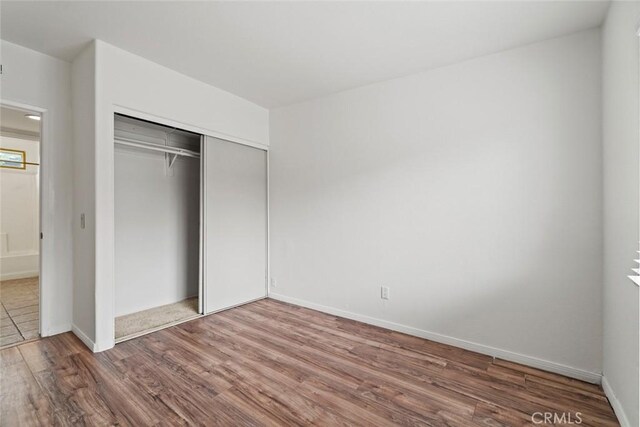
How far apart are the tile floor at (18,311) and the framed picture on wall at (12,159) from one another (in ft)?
6.60

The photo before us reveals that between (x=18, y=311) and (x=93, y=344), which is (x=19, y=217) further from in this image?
(x=93, y=344)

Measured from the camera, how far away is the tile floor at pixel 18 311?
2770 millimetres

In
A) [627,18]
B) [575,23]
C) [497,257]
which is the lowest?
[497,257]

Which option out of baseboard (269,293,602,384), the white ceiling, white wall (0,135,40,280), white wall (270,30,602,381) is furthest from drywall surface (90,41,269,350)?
white wall (0,135,40,280)

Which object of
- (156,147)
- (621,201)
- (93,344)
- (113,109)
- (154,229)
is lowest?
(93,344)

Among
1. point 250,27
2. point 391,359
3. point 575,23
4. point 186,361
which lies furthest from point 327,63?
point 186,361

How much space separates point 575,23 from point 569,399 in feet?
8.39

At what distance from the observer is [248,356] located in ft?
8.03

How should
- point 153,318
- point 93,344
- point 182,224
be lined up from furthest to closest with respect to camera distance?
point 182,224 → point 153,318 → point 93,344

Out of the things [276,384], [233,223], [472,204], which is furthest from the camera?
[233,223]

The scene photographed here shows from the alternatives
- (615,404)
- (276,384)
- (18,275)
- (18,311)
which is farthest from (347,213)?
(18,275)

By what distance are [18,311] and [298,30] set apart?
4.41 m

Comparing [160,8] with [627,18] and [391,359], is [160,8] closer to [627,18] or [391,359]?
[627,18]

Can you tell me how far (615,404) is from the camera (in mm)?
1777
